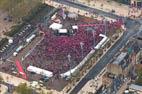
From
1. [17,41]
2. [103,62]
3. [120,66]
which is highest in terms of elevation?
[17,41]

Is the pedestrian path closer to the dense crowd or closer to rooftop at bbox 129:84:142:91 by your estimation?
the dense crowd

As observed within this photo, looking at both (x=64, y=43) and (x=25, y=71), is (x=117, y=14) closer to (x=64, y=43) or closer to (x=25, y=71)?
(x=64, y=43)

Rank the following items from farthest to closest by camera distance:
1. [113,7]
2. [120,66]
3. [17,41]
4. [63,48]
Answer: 1. [113,7]
2. [17,41]
3. [63,48]
4. [120,66]

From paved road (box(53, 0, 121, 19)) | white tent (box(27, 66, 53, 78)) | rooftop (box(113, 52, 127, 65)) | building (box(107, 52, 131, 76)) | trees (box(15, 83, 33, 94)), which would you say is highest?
paved road (box(53, 0, 121, 19))

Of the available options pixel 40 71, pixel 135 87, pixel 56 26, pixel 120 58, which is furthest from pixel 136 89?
pixel 56 26

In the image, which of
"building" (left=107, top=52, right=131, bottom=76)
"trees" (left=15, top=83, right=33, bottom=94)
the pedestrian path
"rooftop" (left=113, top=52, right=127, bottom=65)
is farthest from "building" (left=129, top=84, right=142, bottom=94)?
the pedestrian path

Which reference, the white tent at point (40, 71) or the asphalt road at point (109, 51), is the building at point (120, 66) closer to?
the asphalt road at point (109, 51)

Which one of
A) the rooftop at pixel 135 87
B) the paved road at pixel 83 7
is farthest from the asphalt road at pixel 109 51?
the rooftop at pixel 135 87

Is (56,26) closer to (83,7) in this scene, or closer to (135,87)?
(83,7)

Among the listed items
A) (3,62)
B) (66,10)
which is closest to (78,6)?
(66,10)
